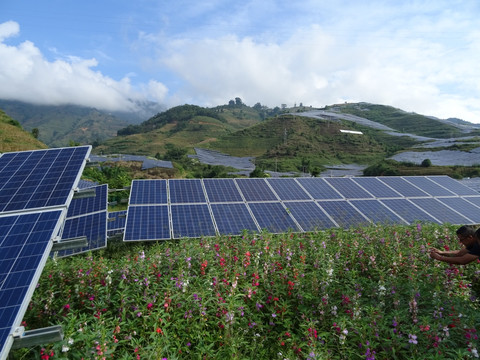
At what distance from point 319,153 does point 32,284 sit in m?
89.3

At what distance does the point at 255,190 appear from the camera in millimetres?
16125

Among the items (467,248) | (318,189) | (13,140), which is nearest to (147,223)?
(318,189)

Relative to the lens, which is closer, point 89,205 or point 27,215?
point 27,215

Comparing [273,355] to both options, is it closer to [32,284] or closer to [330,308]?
[330,308]

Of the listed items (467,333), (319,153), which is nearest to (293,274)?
(467,333)

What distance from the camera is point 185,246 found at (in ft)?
24.9

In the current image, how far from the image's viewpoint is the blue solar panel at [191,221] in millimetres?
11900

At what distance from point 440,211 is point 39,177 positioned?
17.7 m

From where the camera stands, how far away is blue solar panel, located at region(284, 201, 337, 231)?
42.2ft

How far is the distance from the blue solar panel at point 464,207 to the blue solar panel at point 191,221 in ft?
43.7

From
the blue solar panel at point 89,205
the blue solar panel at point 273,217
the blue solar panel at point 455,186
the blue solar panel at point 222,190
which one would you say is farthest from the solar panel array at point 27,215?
the blue solar panel at point 455,186

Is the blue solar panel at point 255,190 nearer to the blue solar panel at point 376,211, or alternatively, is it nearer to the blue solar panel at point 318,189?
Result: the blue solar panel at point 318,189

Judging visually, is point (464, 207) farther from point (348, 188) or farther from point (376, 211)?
point (348, 188)

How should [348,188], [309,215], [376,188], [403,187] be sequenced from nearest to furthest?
[309,215]
[348,188]
[376,188]
[403,187]
